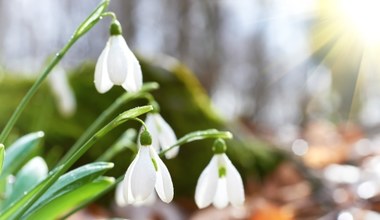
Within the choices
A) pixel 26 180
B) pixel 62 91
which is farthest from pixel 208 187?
pixel 62 91

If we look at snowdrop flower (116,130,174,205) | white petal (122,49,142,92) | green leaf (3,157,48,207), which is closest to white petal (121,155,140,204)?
snowdrop flower (116,130,174,205)

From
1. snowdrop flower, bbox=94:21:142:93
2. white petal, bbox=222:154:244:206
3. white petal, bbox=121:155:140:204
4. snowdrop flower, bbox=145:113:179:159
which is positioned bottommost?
white petal, bbox=222:154:244:206

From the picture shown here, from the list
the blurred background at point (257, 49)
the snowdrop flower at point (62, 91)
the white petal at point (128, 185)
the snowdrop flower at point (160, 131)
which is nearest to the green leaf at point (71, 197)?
the snowdrop flower at point (160, 131)

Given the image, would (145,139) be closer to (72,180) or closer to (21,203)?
(72,180)

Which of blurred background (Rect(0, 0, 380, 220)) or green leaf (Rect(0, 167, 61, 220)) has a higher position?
blurred background (Rect(0, 0, 380, 220))

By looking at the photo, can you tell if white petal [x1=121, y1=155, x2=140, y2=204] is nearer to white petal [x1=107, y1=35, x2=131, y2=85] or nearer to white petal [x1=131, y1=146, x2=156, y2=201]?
white petal [x1=131, y1=146, x2=156, y2=201]

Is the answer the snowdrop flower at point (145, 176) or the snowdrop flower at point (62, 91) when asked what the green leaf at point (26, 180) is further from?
the snowdrop flower at point (62, 91)

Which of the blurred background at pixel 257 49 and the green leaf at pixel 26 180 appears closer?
the green leaf at pixel 26 180

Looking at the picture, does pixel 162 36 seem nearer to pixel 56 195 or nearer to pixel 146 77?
pixel 146 77
